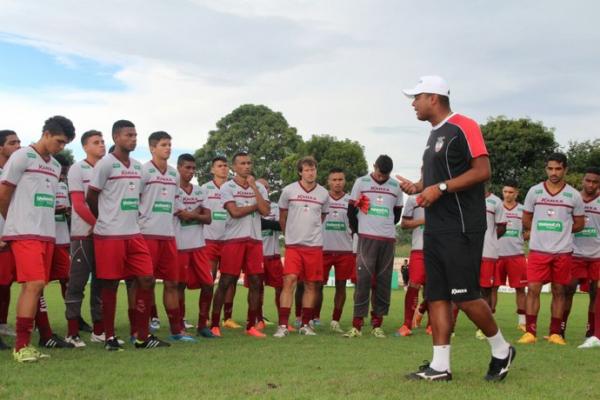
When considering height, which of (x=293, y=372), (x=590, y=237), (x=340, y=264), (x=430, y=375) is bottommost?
(x=293, y=372)

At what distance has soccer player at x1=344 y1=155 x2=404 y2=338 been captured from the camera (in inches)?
472

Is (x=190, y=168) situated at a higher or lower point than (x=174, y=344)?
higher

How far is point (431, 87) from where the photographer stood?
728 cm

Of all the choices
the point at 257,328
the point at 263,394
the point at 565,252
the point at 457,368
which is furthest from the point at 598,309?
the point at 263,394

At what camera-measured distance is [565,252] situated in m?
11.3

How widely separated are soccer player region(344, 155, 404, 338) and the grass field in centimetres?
95

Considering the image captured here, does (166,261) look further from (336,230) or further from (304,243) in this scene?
(336,230)

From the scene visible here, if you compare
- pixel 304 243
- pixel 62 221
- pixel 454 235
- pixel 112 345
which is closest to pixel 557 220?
pixel 304 243

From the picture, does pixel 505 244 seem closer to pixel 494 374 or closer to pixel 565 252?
pixel 565 252

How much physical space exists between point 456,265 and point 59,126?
4799mm

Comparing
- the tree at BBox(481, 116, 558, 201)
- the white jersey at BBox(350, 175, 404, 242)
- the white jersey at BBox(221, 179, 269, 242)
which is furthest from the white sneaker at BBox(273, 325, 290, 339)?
the tree at BBox(481, 116, 558, 201)

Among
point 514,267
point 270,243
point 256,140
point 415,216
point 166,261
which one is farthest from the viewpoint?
point 256,140

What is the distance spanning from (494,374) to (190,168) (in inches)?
252

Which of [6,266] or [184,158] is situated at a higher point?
[184,158]
